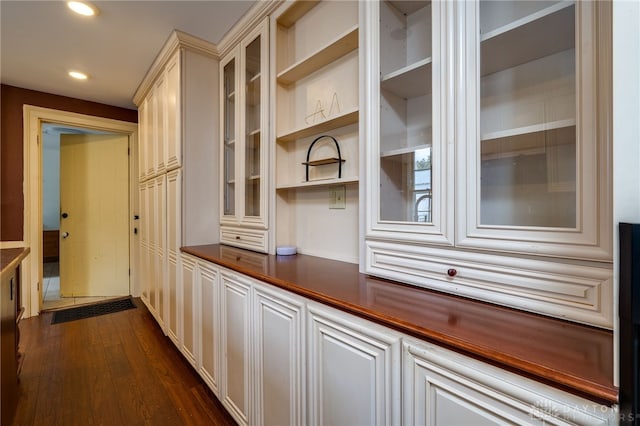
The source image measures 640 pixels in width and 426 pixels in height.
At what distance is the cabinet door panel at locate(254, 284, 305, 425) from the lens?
114 cm

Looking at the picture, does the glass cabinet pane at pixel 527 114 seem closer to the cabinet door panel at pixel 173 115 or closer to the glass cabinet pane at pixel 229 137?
the glass cabinet pane at pixel 229 137

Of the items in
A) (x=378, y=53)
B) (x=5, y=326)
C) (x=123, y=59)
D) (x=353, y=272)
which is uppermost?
(x=123, y=59)

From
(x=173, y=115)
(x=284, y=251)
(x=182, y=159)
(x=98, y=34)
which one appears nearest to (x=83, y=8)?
(x=98, y=34)

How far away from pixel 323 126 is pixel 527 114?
1005 millimetres

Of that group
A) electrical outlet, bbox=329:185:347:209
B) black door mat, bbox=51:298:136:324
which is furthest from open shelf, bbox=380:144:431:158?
black door mat, bbox=51:298:136:324

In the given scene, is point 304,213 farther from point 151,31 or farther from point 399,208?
point 151,31

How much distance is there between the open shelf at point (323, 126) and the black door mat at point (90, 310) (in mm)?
3029

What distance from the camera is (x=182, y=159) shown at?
7.67ft

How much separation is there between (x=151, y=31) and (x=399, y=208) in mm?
2297

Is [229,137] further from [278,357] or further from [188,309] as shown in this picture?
[278,357]

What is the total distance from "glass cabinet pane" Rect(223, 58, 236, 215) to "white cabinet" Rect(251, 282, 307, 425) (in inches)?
46.4

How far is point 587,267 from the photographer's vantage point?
76cm

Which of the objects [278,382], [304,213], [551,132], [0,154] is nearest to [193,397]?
[278,382]

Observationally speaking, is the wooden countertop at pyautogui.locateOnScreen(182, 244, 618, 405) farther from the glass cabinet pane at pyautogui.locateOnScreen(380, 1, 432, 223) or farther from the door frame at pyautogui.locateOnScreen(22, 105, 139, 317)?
the door frame at pyautogui.locateOnScreen(22, 105, 139, 317)
